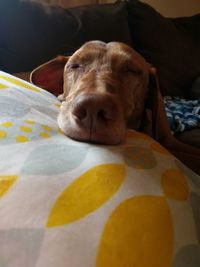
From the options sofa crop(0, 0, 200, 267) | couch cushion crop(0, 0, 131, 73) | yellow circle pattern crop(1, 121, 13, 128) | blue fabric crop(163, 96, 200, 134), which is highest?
yellow circle pattern crop(1, 121, 13, 128)

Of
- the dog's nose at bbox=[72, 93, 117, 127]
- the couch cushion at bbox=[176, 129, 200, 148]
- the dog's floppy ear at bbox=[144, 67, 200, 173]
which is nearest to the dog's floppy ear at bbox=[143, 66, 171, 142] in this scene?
the dog's floppy ear at bbox=[144, 67, 200, 173]

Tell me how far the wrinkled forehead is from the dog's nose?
1.58ft

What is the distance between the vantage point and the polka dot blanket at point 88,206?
0.52 m

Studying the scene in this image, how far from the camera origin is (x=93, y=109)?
0.97m

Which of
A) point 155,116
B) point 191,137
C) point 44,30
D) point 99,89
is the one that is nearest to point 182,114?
point 191,137

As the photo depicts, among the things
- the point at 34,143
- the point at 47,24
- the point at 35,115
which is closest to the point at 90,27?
the point at 47,24

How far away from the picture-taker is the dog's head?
0.98 metres

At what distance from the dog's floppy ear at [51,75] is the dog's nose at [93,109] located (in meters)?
0.74

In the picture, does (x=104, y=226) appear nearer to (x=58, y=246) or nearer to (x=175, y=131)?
(x=58, y=246)

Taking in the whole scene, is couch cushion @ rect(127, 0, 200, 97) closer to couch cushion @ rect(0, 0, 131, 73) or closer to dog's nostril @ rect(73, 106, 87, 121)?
couch cushion @ rect(0, 0, 131, 73)

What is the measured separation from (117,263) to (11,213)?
17 cm

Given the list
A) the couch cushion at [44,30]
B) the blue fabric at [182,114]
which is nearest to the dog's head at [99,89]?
the couch cushion at [44,30]

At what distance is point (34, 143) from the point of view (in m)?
0.75

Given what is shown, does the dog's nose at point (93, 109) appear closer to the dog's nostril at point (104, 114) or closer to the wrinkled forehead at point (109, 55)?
the dog's nostril at point (104, 114)
